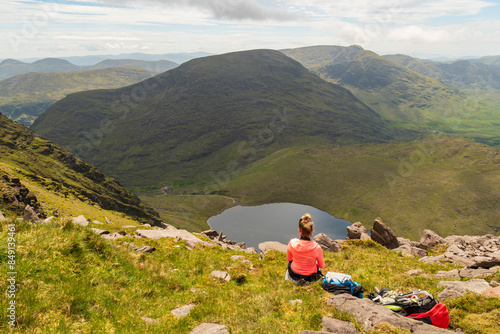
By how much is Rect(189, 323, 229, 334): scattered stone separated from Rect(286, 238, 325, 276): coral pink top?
18.7 ft

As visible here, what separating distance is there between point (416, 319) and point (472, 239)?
36910mm

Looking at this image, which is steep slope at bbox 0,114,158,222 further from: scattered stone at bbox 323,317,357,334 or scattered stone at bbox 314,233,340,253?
scattered stone at bbox 323,317,357,334

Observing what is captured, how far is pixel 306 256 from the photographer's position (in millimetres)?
14109

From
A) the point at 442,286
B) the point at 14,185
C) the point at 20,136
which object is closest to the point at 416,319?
the point at 442,286

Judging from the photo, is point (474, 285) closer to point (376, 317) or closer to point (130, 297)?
point (376, 317)

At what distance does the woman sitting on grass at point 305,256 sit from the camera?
45.6 ft

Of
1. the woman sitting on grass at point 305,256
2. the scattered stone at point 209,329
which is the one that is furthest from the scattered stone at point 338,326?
the woman sitting on grass at point 305,256

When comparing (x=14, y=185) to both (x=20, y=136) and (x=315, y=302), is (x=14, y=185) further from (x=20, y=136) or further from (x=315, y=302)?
(x=20, y=136)

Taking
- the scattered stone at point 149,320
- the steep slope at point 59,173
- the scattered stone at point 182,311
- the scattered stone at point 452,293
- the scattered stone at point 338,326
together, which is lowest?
the steep slope at point 59,173

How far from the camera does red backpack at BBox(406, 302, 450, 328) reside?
33.1 ft

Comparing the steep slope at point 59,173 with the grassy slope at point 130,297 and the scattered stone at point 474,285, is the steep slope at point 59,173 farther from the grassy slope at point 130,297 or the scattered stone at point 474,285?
the scattered stone at point 474,285

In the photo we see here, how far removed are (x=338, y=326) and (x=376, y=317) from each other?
171 cm

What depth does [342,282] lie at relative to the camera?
12.6m

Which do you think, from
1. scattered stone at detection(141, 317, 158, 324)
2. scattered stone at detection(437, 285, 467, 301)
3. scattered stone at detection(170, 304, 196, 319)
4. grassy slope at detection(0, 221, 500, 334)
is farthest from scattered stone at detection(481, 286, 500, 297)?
scattered stone at detection(141, 317, 158, 324)
